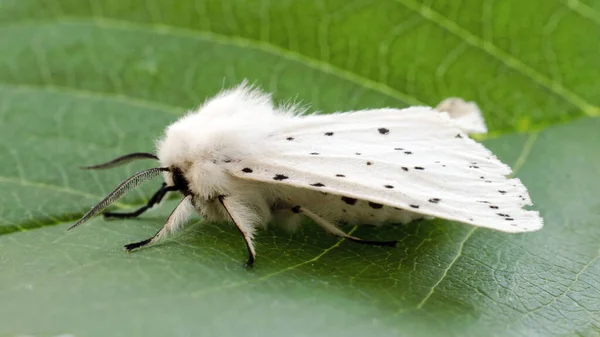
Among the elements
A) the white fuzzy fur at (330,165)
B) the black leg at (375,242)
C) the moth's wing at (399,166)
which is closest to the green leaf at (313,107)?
the black leg at (375,242)

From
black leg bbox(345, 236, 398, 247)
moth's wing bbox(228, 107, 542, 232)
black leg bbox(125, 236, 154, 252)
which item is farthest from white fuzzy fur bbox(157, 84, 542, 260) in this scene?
black leg bbox(125, 236, 154, 252)

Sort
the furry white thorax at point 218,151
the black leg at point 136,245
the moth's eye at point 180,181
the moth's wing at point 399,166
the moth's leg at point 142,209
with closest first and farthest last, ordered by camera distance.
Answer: the moth's wing at point 399,166
the black leg at point 136,245
the furry white thorax at point 218,151
the moth's eye at point 180,181
the moth's leg at point 142,209

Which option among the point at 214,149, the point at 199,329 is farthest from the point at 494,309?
the point at 214,149

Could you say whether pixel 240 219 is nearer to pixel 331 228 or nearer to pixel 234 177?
pixel 234 177

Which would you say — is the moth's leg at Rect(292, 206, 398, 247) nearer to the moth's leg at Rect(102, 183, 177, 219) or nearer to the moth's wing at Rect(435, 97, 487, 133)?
the moth's leg at Rect(102, 183, 177, 219)

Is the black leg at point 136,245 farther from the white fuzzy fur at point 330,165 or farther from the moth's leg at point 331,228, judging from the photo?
the moth's leg at point 331,228

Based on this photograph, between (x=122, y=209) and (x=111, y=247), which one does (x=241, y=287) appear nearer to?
(x=111, y=247)

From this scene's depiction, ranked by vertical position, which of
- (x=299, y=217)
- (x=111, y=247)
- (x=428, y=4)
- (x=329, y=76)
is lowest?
(x=111, y=247)
